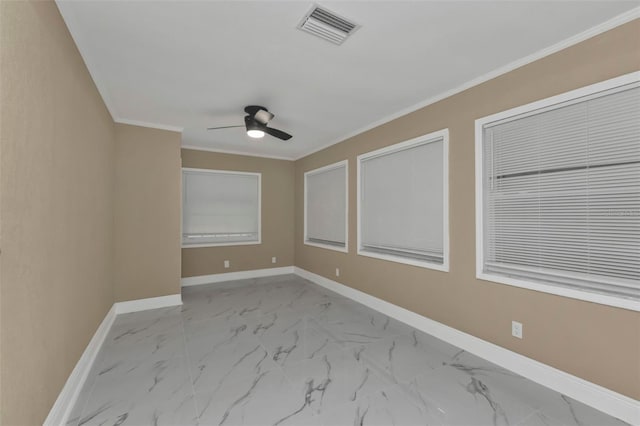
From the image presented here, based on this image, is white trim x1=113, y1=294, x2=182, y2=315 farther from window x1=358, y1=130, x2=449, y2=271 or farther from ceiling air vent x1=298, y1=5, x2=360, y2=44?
ceiling air vent x1=298, y1=5, x2=360, y2=44

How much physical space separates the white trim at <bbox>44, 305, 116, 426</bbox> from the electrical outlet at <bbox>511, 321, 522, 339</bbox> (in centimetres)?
330

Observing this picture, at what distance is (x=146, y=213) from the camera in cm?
396

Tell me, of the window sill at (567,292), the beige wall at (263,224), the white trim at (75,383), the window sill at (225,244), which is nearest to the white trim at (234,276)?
the beige wall at (263,224)

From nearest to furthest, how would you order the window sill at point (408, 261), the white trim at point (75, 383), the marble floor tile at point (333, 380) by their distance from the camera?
the white trim at point (75, 383) → the marble floor tile at point (333, 380) → the window sill at point (408, 261)

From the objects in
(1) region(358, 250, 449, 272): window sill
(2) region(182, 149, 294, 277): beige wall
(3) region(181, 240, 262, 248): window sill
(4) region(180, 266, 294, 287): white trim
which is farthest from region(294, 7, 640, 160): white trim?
(4) region(180, 266, 294, 287): white trim

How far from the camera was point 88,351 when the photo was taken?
8.07 feet

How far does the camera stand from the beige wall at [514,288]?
185cm

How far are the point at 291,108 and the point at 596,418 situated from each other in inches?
148

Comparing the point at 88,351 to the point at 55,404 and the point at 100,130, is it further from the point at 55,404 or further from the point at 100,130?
the point at 100,130

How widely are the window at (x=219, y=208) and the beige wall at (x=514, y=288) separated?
2990mm

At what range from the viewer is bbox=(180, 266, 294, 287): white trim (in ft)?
16.9

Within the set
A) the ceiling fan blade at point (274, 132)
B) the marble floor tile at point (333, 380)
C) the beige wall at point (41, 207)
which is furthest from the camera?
the ceiling fan blade at point (274, 132)

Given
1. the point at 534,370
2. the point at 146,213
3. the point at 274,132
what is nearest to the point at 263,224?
the point at 146,213

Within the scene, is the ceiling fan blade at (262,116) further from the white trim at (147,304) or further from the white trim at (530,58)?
the white trim at (147,304)
